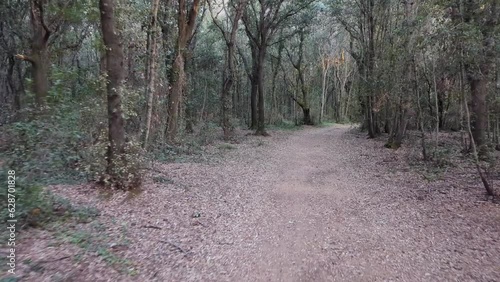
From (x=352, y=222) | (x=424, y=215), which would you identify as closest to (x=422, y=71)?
(x=424, y=215)

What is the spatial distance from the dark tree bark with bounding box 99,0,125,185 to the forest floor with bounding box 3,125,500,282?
2.86 feet

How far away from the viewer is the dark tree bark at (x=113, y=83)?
7.06 metres

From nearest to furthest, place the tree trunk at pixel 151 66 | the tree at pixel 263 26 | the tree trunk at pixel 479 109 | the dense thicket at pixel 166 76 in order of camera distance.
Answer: the dense thicket at pixel 166 76 < the tree trunk at pixel 151 66 < the tree trunk at pixel 479 109 < the tree at pixel 263 26

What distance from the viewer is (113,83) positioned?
7.09 metres

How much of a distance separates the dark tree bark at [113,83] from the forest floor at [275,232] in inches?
34.3

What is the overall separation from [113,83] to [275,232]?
4.27m

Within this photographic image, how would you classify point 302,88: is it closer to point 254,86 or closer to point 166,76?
point 254,86

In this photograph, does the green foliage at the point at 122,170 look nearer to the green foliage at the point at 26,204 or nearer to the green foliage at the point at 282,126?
the green foliage at the point at 26,204

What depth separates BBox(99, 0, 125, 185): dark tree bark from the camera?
7.06 m

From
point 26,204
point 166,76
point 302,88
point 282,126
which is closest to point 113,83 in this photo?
point 26,204

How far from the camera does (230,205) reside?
768 cm

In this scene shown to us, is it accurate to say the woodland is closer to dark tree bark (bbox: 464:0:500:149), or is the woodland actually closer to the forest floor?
dark tree bark (bbox: 464:0:500:149)

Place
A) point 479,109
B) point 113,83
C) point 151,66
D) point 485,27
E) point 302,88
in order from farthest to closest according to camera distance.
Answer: point 302,88, point 479,109, point 151,66, point 485,27, point 113,83

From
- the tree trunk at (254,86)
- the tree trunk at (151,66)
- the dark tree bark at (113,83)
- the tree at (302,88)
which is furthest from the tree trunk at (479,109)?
the tree at (302,88)
